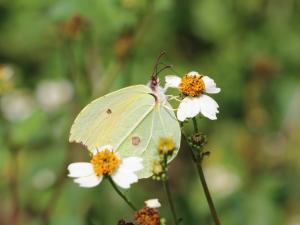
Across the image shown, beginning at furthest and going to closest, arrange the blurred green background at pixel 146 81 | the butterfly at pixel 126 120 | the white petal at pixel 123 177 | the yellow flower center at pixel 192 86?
the blurred green background at pixel 146 81 < the butterfly at pixel 126 120 < the yellow flower center at pixel 192 86 < the white petal at pixel 123 177

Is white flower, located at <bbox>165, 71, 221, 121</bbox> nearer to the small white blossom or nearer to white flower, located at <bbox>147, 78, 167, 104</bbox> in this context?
white flower, located at <bbox>147, 78, 167, 104</bbox>

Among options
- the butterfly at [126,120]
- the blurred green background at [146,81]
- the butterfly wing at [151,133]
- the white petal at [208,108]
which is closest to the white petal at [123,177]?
the butterfly wing at [151,133]

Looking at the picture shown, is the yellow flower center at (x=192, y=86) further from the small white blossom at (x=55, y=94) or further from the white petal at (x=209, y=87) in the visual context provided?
the small white blossom at (x=55, y=94)

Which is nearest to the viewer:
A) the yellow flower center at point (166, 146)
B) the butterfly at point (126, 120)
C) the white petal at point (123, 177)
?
the yellow flower center at point (166, 146)

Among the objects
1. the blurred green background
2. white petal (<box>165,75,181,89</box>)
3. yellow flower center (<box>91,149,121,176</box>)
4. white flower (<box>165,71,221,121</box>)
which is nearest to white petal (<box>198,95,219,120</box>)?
white flower (<box>165,71,221,121</box>)

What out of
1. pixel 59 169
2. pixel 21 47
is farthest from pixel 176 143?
pixel 21 47

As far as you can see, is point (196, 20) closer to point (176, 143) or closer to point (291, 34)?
point (291, 34)

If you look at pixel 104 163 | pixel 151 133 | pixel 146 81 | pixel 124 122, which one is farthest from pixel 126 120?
pixel 146 81
